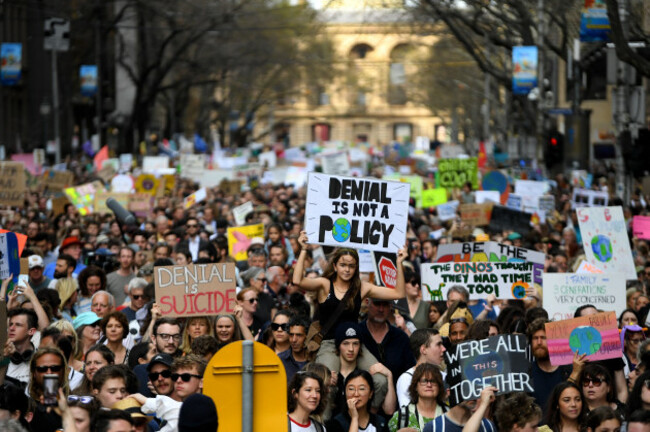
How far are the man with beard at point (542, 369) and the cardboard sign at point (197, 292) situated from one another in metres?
2.37

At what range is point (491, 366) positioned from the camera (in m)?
7.79

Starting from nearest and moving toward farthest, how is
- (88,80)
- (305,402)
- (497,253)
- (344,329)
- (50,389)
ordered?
(50,389), (305,402), (344,329), (497,253), (88,80)

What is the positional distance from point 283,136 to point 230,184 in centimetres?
10555

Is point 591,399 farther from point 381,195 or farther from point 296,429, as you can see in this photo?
point 381,195

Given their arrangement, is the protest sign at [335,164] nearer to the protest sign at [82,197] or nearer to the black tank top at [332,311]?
the protest sign at [82,197]

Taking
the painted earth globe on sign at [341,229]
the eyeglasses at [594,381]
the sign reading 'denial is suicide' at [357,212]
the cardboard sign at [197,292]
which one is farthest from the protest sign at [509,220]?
the eyeglasses at [594,381]

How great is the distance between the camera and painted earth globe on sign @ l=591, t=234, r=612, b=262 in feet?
46.7

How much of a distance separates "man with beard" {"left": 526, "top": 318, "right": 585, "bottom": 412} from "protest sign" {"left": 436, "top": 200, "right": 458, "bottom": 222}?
1371 cm

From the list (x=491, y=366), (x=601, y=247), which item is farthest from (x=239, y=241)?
(x=491, y=366)

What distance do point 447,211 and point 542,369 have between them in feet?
45.6

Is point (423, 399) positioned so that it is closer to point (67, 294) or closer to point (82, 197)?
point (67, 294)

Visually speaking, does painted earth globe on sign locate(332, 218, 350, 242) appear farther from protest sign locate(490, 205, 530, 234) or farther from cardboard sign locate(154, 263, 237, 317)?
protest sign locate(490, 205, 530, 234)

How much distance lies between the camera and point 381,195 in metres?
11.0

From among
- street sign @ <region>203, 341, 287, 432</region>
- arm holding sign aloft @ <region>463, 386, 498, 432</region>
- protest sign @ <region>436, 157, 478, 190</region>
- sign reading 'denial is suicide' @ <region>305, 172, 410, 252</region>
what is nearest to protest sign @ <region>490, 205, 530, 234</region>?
protest sign @ <region>436, 157, 478, 190</region>
